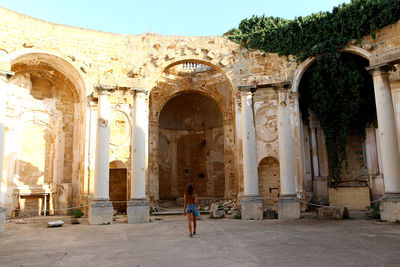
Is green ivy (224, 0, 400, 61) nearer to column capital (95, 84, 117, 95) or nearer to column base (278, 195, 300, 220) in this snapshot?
column capital (95, 84, 117, 95)

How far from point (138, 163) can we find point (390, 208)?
898 centimetres

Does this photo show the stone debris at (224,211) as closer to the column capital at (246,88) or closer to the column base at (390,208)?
the column capital at (246,88)

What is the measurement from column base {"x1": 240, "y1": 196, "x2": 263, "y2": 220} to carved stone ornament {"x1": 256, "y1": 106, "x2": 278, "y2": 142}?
281 cm

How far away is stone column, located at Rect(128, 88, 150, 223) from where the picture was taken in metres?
12.9

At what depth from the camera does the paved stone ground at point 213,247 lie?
5.67 metres

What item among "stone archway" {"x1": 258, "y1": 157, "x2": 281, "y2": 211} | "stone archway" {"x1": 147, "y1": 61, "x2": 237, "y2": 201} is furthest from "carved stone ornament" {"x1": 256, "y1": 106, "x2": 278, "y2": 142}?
"stone archway" {"x1": 147, "y1": 61, "x2": 237, "y2": 201}

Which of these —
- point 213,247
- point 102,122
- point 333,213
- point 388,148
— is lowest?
point 213,247

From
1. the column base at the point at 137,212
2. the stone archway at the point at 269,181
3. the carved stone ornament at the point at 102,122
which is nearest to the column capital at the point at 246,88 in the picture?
the stone archway at the point at 269,181

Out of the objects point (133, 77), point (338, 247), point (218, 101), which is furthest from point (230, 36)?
point (338, 247)

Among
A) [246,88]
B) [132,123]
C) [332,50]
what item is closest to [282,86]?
[246,88]

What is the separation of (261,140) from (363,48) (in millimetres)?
5424

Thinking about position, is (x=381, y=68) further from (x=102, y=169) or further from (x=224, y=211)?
(x=102, y=169)

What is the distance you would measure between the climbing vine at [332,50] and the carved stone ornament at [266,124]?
235 centimetres

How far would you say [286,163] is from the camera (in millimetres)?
13523
